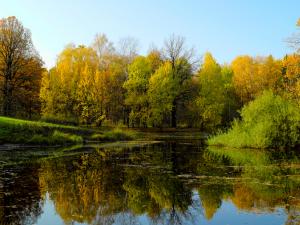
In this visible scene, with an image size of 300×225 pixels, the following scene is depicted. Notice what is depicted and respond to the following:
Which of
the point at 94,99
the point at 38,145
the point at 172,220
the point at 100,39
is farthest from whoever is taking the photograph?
the point at 100,39

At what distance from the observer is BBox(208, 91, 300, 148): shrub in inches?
1114

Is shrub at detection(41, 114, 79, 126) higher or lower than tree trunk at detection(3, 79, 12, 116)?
lower

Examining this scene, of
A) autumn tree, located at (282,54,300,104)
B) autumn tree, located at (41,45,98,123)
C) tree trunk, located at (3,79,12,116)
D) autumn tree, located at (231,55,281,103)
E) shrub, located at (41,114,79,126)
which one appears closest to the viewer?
autumn tree, located at (282,54,300,104)

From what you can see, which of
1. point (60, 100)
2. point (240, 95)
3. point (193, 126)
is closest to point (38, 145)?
Answer: point (60, 100)

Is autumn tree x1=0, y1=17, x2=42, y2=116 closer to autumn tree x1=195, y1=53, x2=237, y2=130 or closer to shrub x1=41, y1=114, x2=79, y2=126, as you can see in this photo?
shrub x1=41, y1=114, x2=79, y2=126

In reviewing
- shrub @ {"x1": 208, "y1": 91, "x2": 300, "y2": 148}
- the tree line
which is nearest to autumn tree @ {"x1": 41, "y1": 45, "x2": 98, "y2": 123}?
the tree line

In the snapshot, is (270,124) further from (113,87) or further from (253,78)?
(253,78)

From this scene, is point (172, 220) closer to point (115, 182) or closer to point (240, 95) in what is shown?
point (115, 182)

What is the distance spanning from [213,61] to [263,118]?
31628 millimetres

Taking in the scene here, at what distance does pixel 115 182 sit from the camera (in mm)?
14703

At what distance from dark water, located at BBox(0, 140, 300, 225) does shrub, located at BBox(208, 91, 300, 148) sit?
8.30 metres

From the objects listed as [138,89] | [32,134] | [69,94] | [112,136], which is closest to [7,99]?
[69,94]

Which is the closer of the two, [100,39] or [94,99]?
[94,99]

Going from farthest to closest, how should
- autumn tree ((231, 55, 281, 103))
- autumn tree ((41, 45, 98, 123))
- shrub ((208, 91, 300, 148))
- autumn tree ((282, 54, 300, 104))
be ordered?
autumn tree ((231, 55, 281, 103))
autumn tree ((41, 45, 98, 123))
shrub ((208, 91, 300, 148))
autumn tree ((282, 54, 300, 104))
